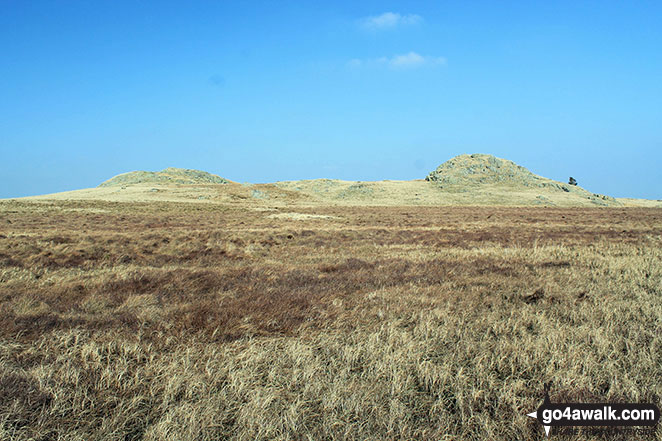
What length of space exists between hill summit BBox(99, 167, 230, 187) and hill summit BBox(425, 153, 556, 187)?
73.4 m

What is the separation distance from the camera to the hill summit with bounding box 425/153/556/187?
9843 cm

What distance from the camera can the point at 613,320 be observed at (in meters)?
6.05

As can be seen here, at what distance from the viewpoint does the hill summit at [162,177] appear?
349ft

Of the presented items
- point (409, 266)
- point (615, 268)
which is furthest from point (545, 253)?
point (409, 266)

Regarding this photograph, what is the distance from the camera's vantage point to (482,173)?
103125 millimetres

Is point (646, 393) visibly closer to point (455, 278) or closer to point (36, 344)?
point (455, 278)

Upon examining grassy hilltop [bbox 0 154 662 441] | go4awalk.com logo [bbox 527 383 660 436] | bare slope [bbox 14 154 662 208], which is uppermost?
bare slope [bbox 14 154 662 208]

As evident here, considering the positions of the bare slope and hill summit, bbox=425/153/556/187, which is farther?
hill summit, bbox=425/153/556/187

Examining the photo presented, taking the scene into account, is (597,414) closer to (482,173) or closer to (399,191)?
(399,191)

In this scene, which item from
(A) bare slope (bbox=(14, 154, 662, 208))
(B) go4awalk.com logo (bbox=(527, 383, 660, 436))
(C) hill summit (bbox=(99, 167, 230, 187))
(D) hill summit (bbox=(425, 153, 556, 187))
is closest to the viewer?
(B) go4awalk.com logo (bbox=(527, 383, 660, 436))

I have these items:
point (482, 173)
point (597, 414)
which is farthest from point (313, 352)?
point (482, 173)

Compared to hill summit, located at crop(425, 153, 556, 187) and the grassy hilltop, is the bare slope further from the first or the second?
the grassy hilltop

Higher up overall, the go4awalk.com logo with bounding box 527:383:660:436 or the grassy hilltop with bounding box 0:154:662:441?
the grassy hilltop with bounding box 0:154:662:441

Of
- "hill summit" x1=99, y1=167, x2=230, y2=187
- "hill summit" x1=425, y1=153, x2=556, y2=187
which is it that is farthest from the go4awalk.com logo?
"hill summit" x1=99, y1=167, x2=230, y2=187
